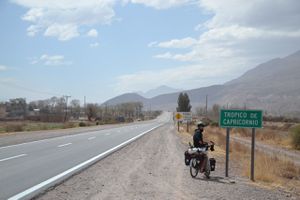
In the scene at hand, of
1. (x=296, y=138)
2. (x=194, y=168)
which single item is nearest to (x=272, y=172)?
(x=194, y=168)

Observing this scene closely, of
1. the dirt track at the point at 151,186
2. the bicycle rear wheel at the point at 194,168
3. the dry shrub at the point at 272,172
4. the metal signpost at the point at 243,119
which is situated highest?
the metal signpost at the point at 243,119

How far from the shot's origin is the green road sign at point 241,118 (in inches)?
584

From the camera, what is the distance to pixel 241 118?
1499cm

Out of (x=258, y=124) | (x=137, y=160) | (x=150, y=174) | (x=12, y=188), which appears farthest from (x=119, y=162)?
(x=12, y=188)

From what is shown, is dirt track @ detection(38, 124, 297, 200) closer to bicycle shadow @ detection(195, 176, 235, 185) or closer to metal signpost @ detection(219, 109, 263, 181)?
bicycle shadow @ detection(195, 176, 235, 185)

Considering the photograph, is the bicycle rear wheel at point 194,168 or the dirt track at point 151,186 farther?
the bicycle rear wheel at point 194,168

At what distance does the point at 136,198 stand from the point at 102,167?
675cm

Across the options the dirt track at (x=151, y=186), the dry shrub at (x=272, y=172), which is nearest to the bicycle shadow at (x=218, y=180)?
the dirt track at (x=151, y=186)

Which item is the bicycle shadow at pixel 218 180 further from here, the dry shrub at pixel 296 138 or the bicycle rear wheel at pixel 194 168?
the dry shrub at pixel 296 138

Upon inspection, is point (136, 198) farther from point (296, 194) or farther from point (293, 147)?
point (293, 147)

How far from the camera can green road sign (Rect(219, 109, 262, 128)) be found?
14836 mm

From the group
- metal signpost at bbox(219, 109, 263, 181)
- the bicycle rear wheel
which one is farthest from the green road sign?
the bicycle rear wheel

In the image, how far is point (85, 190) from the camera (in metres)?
11.6

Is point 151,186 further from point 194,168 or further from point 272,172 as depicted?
point 272,172
